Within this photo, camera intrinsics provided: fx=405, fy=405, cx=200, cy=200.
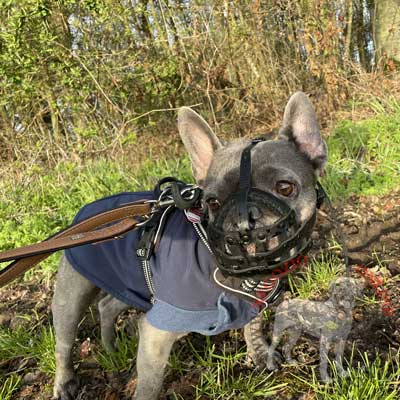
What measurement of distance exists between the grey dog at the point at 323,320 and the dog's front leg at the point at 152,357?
0.81 meters

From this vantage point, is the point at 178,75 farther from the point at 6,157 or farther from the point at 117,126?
the point at 6,157

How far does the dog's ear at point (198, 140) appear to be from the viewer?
8.46 feet

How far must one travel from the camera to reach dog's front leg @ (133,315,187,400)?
234 cm

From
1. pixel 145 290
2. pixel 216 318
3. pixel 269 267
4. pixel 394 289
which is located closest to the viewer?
pixel 269 267

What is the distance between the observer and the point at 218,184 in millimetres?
2326

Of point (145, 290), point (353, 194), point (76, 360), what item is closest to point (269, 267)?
point (145, 290)

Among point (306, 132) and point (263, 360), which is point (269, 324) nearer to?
point (263, 360)

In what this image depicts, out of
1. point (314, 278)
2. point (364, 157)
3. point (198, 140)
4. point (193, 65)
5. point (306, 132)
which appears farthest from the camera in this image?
point (193, 65)

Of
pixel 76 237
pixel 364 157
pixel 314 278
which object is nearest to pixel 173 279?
pixel 76 237

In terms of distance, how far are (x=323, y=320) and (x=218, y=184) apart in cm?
135

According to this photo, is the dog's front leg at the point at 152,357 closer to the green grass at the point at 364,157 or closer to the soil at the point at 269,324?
the soil at the point at 269,324

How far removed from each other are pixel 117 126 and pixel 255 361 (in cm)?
609

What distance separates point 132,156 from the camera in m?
8.04

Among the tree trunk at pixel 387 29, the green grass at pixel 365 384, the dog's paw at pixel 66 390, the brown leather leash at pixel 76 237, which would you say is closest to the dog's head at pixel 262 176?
the brown leather leash at pixel 76 237
